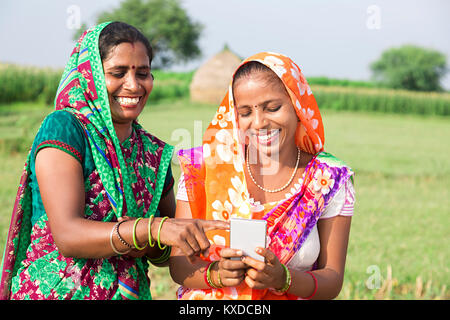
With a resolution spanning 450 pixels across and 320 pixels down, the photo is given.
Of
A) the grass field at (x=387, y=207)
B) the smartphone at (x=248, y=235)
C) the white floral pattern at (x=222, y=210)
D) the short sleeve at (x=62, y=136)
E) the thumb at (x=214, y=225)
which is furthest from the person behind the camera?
the grass field at (x=387, y=207)

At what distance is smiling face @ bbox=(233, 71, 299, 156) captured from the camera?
257cm

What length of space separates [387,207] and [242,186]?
23.3 feet

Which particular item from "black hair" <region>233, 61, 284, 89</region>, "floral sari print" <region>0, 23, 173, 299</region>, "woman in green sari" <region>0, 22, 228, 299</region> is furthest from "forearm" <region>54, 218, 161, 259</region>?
"black hair" <region>233, 61, 284, 89</region>

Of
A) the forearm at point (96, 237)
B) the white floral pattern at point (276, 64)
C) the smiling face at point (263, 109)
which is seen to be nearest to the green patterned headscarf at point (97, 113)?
the forearm at point (96, 237)

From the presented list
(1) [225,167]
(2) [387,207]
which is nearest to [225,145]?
(1) [225,167]

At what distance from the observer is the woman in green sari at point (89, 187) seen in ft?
7.85

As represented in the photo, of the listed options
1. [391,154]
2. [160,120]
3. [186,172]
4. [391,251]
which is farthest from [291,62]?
[160,120]

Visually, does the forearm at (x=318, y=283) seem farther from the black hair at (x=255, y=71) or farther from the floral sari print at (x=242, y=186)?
the black hair at (x=255, y=71)

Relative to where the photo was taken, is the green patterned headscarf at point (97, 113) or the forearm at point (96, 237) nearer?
the forearm at point (96, 237)

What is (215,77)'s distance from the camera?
3253 cm

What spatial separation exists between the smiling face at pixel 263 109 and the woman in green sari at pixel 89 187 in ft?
1.80

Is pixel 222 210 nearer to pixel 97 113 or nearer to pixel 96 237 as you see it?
pixel 96 237
